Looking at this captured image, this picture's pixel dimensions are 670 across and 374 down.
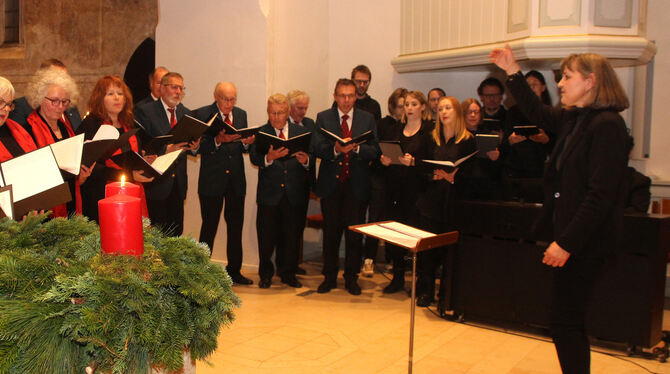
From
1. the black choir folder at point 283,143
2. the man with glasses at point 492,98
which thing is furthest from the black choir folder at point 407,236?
the man with glasses at point 492,98

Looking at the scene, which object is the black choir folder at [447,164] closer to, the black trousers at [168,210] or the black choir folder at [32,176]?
the black trousers at [168,210]

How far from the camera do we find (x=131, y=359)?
A: 119cm

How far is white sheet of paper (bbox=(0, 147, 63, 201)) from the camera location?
1971mm

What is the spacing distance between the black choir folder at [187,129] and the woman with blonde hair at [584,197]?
8.38 ft

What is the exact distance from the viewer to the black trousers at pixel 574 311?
8.05ft

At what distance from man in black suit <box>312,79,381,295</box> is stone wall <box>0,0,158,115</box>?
5446 millimetres

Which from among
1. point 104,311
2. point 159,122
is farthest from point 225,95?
point 104,311

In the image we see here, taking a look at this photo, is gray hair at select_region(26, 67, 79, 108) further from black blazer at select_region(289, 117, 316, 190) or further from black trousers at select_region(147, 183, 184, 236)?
black blazer at select_region(289, 117, 316, 190)

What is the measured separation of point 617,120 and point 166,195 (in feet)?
11.2

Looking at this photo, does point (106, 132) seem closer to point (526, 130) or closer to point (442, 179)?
point (442, 179)

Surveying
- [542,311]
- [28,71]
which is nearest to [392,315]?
[542,311]

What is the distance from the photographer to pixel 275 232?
213 inches

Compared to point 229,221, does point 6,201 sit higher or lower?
higher

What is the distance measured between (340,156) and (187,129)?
4.32ft
